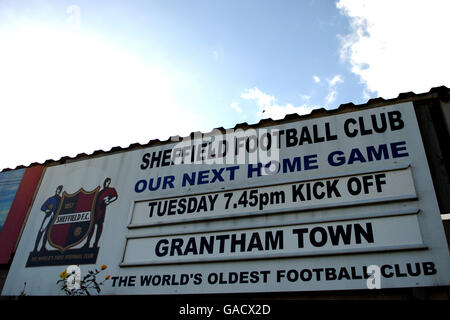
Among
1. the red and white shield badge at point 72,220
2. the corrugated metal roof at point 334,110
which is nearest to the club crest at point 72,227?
the red and white shield badge at point 72,220

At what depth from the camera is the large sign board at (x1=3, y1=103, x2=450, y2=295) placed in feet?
15.9

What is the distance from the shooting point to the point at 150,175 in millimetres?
6812

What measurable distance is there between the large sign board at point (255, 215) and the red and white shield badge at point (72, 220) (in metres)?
0.02

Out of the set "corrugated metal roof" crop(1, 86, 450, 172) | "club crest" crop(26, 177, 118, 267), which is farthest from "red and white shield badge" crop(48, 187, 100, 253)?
"corrugated metal roof" crop(1, 86, 450, 172)

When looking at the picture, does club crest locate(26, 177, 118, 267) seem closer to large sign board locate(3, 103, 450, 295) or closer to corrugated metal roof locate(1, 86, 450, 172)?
large sign board locate(3, 103, 450, 295)

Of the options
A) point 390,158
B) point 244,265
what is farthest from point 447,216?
point 244,265

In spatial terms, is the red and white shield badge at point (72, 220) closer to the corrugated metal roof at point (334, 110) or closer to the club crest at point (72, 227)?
the club crest at point (72, 227)

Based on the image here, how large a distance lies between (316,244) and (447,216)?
1586 millimetres

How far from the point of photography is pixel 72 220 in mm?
6875

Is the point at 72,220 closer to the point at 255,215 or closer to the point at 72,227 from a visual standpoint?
the point at 72,227

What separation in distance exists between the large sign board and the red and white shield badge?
22mm

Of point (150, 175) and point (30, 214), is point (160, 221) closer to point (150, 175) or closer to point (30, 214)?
→ point (150, 175)

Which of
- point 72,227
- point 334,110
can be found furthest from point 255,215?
point 72,227
